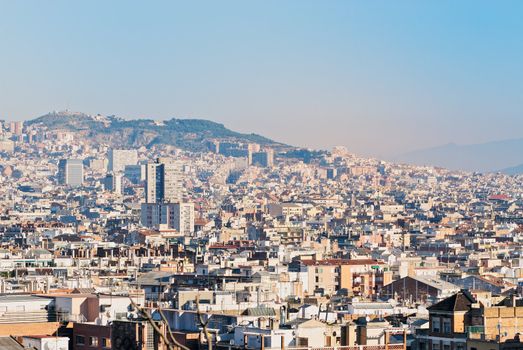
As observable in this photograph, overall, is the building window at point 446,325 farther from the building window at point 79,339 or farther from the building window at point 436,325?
the building window at point 79,339

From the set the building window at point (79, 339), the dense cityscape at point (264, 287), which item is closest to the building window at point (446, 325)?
the dense cityscape at point (264, 287)

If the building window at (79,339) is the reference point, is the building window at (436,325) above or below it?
above

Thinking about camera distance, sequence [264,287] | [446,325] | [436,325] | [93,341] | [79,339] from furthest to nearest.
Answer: [264,287]
[79,339]
[93,341]
[436,325]
[446,325]

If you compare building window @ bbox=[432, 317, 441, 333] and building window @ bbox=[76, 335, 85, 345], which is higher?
building window @ bbox=[432, 317, 441, 333]

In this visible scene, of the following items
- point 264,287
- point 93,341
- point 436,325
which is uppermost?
point 436,325

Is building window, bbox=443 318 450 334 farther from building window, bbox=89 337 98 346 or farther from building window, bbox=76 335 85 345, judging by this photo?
building window, bbox=76 335 85 345

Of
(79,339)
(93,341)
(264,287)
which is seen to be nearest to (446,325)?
(93,341)

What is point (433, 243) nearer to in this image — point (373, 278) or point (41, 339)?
point (373, 278)

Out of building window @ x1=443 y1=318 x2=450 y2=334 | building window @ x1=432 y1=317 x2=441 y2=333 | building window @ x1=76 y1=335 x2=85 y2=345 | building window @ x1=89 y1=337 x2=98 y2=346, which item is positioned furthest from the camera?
building window @ x1=76 y1=335 x2=85 y2=345

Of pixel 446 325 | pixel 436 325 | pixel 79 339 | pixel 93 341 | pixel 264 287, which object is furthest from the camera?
pixel 264 287

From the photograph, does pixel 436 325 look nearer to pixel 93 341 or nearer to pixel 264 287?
pixel 93 341

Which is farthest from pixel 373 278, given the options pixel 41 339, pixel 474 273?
pixel 41 339

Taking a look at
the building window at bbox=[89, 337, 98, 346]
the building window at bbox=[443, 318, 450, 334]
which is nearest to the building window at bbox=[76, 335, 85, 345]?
the building window at bbox=[89, 337, 98, 346]
